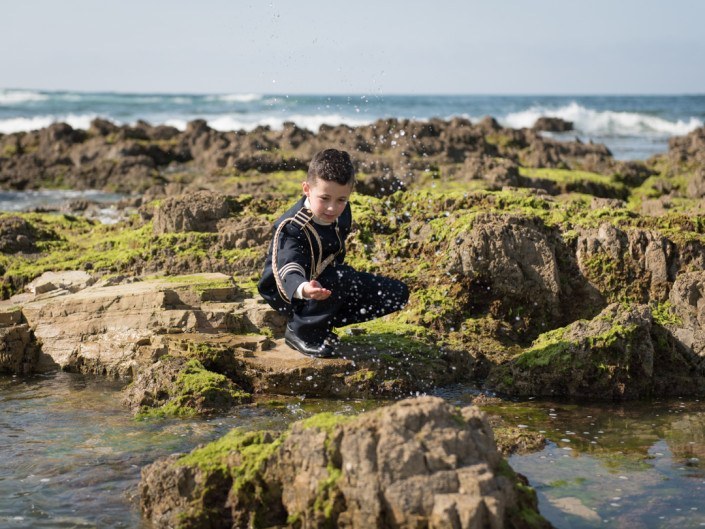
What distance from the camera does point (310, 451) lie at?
4000mm

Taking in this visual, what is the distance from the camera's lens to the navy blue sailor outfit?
6402 millimetres

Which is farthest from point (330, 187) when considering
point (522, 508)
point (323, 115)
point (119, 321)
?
point (323, 115)

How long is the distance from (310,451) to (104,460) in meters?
1.75

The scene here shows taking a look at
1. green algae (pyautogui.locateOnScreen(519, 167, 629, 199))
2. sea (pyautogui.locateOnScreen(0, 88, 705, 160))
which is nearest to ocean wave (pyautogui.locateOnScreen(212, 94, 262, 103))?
sea (pyautogui.locateOnScreen(0, 88, 705, 160))

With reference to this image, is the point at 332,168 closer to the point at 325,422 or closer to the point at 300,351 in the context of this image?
the point at 300,351

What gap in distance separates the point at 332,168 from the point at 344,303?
107 cm

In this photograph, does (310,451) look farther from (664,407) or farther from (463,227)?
(463,227)

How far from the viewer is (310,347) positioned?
6.57 meters

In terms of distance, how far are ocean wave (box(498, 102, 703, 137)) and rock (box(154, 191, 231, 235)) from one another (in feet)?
125

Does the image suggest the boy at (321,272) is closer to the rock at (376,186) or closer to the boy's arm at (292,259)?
the boy's arm at (292,259)

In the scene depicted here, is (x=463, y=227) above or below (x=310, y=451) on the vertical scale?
above

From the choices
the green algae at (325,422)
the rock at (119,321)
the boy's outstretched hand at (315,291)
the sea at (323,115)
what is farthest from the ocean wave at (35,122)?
the green algae at (325,422)

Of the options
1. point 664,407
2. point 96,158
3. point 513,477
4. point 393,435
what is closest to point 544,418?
point 664,407

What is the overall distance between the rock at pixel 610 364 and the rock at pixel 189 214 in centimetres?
360
